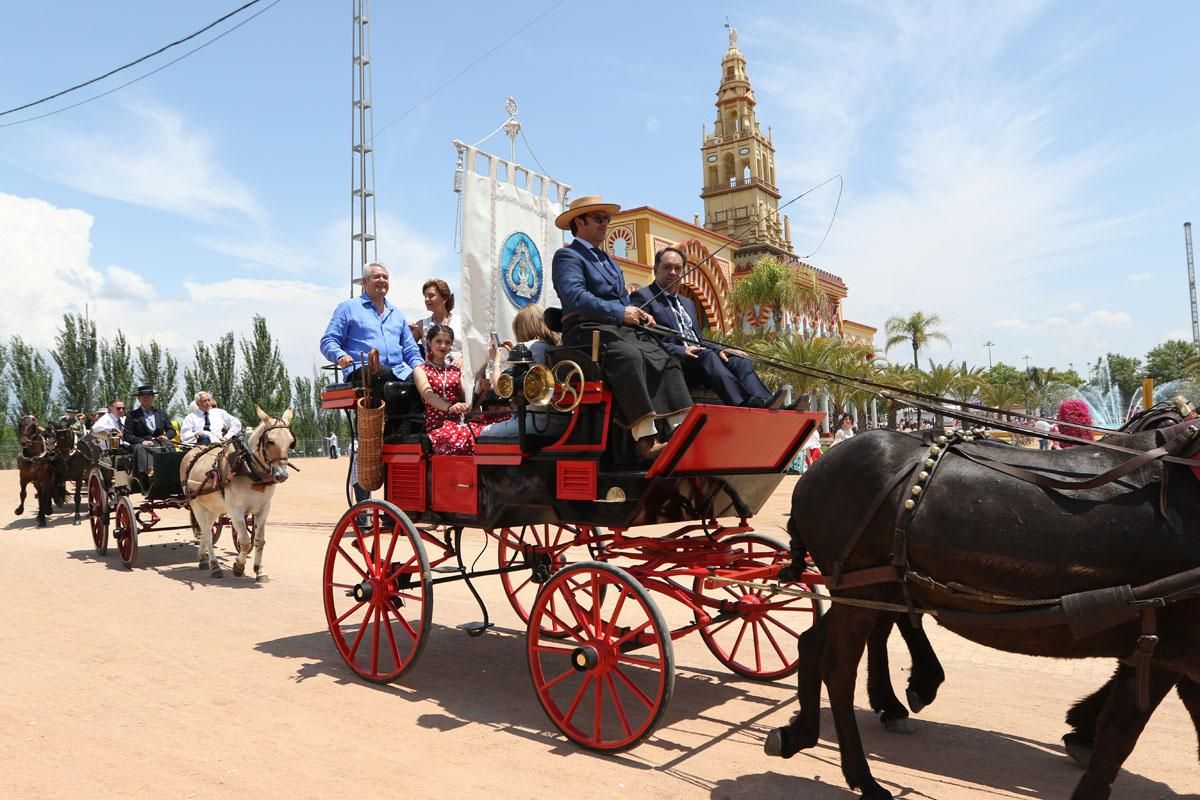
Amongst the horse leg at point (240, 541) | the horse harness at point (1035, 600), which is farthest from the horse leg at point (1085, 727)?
the horse leg at point (240, 541)

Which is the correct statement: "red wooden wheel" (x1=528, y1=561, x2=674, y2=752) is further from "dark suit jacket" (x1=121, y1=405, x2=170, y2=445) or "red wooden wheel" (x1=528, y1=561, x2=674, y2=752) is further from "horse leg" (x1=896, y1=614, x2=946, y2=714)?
"dark suit jacket" (x1=121, y1=405, x2=170, y2=445)

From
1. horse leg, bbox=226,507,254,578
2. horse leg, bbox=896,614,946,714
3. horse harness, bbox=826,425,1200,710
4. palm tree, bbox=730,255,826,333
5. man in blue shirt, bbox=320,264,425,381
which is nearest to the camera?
horse harness, bbox=826,425,1200,710

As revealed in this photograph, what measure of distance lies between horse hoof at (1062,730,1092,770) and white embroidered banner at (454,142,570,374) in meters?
4.64

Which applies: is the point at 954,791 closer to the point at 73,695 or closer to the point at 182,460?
the point at 73,695

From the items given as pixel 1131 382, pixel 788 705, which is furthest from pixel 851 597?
pixel 1131 382

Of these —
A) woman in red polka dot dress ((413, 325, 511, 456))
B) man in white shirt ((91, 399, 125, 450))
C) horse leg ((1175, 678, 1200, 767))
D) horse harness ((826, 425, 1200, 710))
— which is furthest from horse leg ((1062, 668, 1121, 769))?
man in white shirt ((91, 399, 125, 450))

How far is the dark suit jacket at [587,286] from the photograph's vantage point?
4.74 metres

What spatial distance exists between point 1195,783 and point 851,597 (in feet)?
5.66

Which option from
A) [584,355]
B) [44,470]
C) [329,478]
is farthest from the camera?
[329,478]

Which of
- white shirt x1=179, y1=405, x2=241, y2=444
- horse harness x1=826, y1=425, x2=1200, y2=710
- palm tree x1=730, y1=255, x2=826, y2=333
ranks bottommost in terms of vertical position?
horse harness x1=826, y1=425, x2=1200, y2=710

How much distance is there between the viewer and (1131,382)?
68375 mm

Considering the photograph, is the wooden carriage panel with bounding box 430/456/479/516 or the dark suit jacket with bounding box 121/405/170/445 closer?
the wooden carriage panel with bounding box 430/456/479/516

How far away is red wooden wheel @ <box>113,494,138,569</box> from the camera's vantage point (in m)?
10.2

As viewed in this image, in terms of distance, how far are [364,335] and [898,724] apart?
14.6ft
